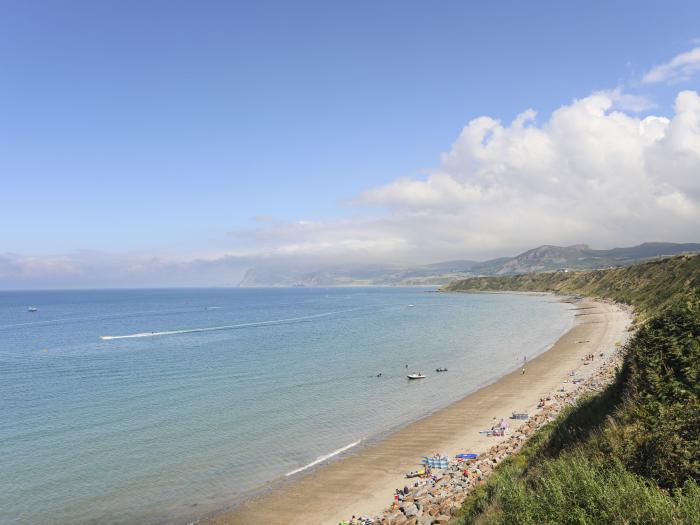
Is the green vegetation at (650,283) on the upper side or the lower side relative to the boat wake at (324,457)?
upper

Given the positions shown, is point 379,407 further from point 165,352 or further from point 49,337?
point 49,337

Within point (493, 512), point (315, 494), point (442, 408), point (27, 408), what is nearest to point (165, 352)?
point (27, 408)

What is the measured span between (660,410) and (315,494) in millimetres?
16489

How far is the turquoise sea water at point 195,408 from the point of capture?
24734 mm

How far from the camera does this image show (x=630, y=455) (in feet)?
41.9

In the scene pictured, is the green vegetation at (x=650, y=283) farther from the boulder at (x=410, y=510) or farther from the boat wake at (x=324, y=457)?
the boulder at (x=410, y=510)

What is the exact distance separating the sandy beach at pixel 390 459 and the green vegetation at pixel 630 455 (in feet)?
22.3

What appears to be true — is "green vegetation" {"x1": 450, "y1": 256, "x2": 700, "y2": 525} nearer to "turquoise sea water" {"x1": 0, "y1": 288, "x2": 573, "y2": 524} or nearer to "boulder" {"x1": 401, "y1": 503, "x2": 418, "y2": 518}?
"boulder" {"x1": 401, "y1": 503, "x2": 418, "y2": 518}

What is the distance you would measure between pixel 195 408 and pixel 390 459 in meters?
20.5

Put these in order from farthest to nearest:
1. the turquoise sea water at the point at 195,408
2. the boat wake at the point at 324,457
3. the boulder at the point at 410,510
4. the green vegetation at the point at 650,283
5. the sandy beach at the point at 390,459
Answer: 1. the green vegetation at the point at 650,283
2. the boat wake at the point at 324,457
3. the turquoise sea water at the point at 195,408
4. the sandy beach at the point at 390,459
5. the boulder at the point at 410,510

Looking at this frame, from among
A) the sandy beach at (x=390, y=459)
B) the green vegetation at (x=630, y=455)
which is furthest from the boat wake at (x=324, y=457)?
the green vegetation at (x=630, y=455)

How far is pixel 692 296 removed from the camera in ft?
60.2

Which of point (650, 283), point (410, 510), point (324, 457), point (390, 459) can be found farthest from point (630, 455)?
point (650, 283)

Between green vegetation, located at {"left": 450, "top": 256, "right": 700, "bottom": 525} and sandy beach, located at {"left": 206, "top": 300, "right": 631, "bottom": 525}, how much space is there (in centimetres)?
681
